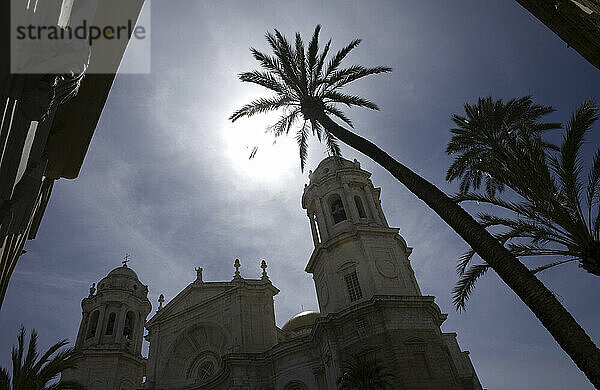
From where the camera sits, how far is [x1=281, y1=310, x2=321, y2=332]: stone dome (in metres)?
37.2

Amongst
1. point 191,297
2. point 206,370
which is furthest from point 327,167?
point 206,370

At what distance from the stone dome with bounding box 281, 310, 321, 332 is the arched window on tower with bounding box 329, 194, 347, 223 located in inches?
472

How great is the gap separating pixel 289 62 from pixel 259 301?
829 inches

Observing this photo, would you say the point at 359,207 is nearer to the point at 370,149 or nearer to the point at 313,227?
the point at 313,227

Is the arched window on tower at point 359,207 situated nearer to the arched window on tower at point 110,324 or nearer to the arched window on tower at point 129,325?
the arched window on tower at point 129,325

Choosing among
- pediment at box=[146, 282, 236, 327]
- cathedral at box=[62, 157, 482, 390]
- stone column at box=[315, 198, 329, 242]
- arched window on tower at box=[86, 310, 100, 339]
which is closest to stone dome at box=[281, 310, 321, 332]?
cathedral at box=[62, 157, 482, 390]

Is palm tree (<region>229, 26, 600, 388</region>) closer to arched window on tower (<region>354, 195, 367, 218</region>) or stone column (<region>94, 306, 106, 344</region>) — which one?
arched window on tower (<region>354, 195, 367, 218</region>)

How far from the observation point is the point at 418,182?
37.4 ft

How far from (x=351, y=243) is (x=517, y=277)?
18.8m

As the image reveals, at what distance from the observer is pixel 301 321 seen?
124ft

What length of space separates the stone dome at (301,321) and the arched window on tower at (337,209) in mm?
12000

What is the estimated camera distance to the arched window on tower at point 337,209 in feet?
97.3

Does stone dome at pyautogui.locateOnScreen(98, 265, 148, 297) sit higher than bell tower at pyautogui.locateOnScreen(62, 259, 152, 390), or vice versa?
stone dome at pyautogui.locateOnScreen(98, 265, 148, 297)

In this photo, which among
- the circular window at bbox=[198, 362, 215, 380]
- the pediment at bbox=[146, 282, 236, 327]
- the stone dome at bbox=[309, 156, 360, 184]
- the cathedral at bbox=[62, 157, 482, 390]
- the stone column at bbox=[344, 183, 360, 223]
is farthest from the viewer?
the pediment at bbox=[146, 282, 236, 327]
